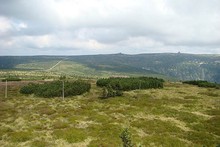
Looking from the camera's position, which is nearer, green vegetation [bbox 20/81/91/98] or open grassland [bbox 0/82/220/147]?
open grassland [bbox 0/82/220/147]

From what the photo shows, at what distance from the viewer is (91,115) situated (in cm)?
6394

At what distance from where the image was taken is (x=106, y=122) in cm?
5697

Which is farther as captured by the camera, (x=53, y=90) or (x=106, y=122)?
(x=53, y=90)

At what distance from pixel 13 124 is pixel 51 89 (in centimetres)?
4288

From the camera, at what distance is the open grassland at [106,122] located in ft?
147

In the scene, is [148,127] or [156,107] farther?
[156,107]

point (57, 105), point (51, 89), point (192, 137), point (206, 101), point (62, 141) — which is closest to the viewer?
point (62, 141)

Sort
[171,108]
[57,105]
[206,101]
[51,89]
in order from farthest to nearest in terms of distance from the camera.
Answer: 1. [51,89]
2. [206,101]
3. [57,105]
4. [171,108]

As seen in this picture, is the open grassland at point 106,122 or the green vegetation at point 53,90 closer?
the open grassland at point 106,122

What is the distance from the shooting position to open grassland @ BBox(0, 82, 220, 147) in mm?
44938

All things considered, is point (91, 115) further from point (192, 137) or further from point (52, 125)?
point (192, 137)

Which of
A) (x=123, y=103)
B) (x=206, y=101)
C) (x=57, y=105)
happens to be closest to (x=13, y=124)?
(x=57, y=105)

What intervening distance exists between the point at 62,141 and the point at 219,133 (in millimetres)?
29435

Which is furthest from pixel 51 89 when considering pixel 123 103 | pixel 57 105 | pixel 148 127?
pixel 148 127
